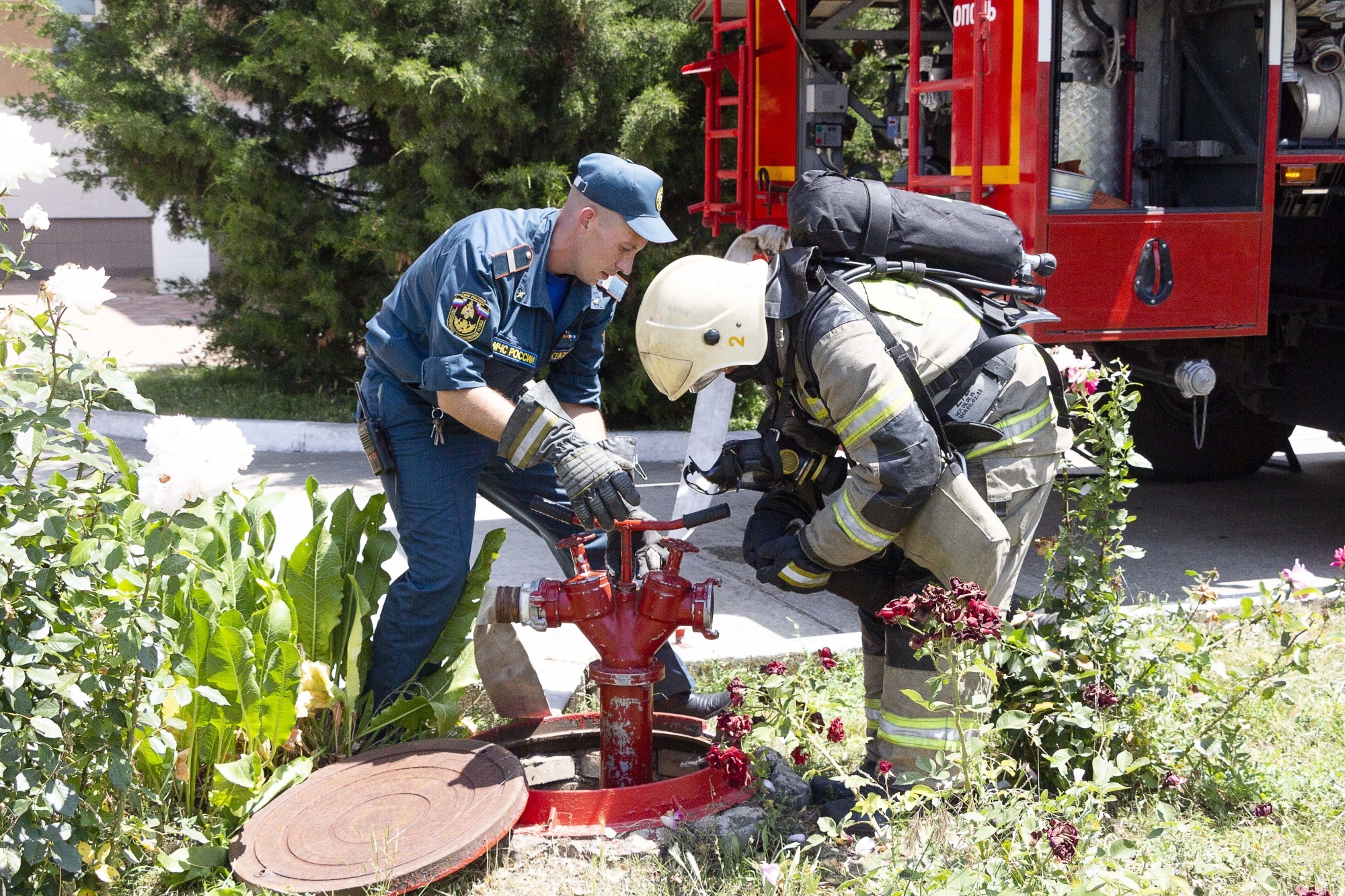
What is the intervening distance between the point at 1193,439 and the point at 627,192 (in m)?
4.79

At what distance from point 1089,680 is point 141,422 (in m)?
7.17

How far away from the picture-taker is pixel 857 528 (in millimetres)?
2709

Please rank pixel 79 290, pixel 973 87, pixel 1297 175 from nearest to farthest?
pixel 79 290, pixel 973 87, pixel 1297 175

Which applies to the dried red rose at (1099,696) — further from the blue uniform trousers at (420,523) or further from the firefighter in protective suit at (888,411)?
the blue uniform trousers at (420,523)

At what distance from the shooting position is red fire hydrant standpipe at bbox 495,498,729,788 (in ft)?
9.41

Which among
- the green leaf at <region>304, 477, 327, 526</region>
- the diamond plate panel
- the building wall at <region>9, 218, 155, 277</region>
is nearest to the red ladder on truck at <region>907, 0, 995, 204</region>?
the diamond plate panel

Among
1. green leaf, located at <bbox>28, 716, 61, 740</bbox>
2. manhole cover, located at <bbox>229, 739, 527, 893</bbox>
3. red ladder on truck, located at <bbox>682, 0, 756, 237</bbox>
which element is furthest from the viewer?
red ladder on truck, located at <bbox>682, 0, 756, 237</bbox>

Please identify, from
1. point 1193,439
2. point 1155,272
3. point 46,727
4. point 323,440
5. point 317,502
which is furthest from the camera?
point 323,440

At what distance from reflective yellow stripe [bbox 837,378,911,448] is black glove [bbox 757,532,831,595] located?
0.34m

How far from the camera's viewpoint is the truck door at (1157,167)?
4.47 meters

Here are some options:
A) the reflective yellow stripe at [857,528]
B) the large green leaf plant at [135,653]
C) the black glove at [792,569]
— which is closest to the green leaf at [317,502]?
the large green leaf plant at [135,653]

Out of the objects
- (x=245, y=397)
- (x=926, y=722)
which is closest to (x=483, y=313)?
(x=926, y=722)

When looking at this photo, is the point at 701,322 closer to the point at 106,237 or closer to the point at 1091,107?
the point at 1091,107

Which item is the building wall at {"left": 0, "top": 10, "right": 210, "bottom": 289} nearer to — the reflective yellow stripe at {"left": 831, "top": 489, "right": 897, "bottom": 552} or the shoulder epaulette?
the shoulder epaulette
